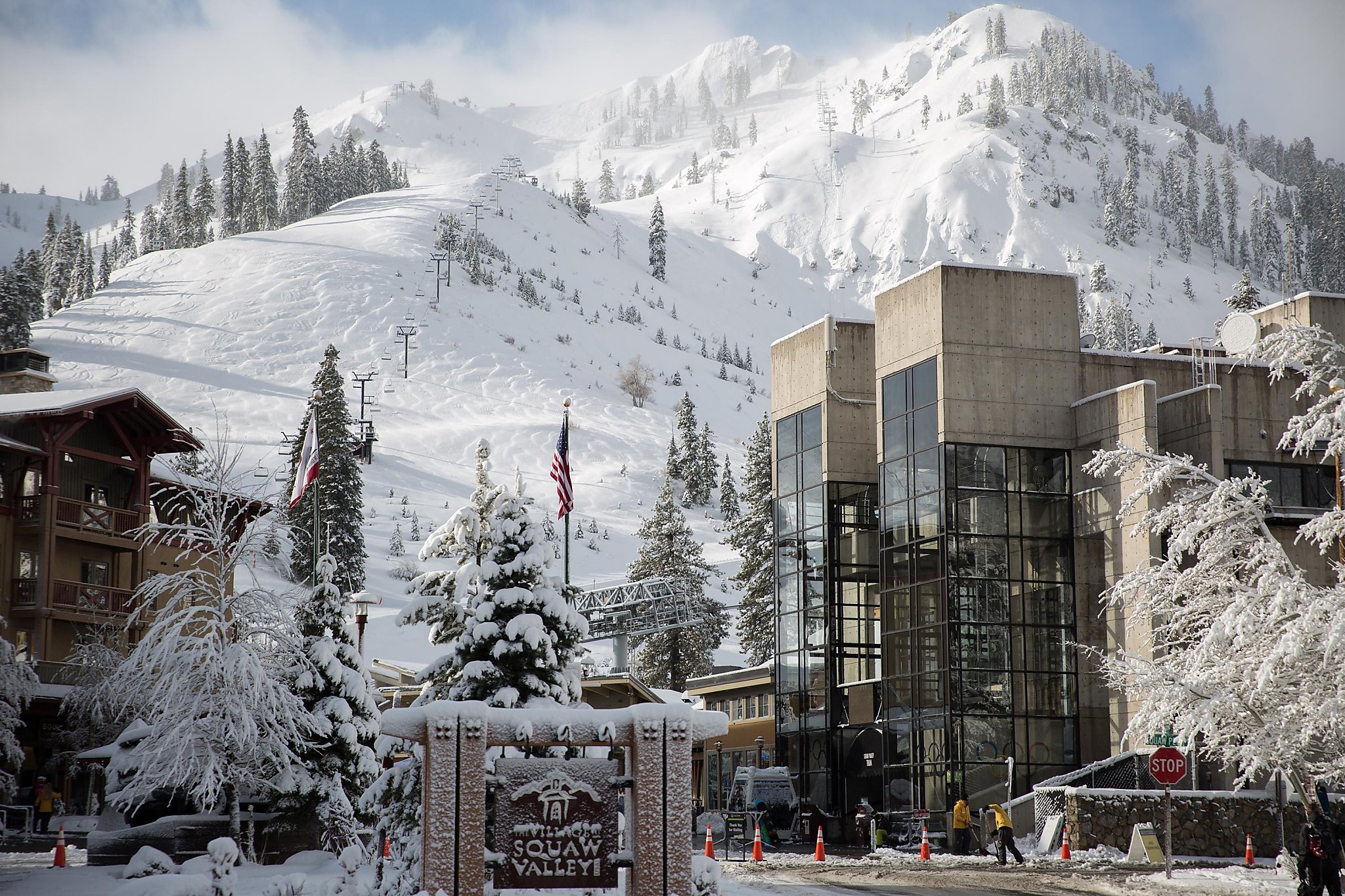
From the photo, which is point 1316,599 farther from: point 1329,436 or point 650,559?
point 650,559

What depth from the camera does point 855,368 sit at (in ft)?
145

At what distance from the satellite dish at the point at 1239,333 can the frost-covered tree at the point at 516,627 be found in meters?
23.8

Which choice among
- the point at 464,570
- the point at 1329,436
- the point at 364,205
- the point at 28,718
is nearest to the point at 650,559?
the point at 28,718

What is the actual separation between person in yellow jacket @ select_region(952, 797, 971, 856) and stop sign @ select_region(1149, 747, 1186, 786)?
8.89 meters

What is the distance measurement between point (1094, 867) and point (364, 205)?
600ft

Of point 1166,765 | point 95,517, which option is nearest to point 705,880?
point 1166,765

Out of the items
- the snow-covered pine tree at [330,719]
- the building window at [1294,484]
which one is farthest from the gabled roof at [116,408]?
the building window at [1294,484]

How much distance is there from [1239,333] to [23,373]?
40.7 m

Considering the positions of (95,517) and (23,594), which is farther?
(95,517)

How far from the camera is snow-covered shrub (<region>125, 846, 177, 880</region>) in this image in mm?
21781

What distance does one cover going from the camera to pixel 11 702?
107 ft

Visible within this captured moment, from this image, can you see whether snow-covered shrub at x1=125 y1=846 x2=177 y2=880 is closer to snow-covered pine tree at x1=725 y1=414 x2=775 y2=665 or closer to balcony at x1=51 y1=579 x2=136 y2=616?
Answer: balcony at x1=51 y1=579 x2=136 y2=616

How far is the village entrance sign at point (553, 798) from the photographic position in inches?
672

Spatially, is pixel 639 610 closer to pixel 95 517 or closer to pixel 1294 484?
pixel 95 517
